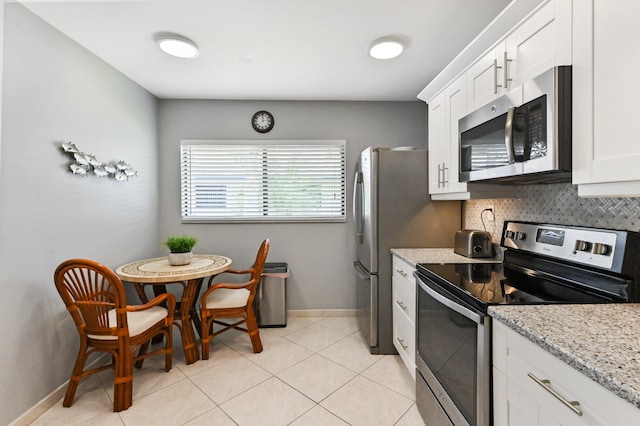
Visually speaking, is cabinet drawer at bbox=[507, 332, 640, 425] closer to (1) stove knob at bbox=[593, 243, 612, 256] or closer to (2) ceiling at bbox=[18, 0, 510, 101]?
(1) stove knob at bbox=[593, 243, 612, 256]

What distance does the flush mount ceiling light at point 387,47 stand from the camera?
84.0 inches

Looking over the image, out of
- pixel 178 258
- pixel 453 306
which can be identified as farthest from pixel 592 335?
pixel 178 258

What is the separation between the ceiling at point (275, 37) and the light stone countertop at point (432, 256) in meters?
1.59

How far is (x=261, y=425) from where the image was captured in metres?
1.75

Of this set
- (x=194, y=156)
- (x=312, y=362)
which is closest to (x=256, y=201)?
(x=194, y=156)

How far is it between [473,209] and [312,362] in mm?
1861

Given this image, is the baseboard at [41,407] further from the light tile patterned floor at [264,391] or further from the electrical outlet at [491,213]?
the electrical outlet at [491,213]

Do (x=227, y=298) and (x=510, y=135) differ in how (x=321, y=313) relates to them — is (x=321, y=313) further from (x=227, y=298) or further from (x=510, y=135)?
(x=510, y=135)

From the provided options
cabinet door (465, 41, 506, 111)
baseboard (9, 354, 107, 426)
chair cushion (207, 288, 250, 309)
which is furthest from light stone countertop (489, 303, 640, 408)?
baseboard (9, 354, 107, 426)

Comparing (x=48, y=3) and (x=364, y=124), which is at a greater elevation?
(x=48, y=3)

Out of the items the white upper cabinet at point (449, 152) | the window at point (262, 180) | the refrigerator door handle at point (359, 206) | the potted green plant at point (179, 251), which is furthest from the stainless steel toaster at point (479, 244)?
the potted green plant at point (179, 251)

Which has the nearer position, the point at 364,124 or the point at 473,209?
the point at 473,209

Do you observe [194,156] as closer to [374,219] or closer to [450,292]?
[374,219]

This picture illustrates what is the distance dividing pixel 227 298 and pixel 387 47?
2.43m
